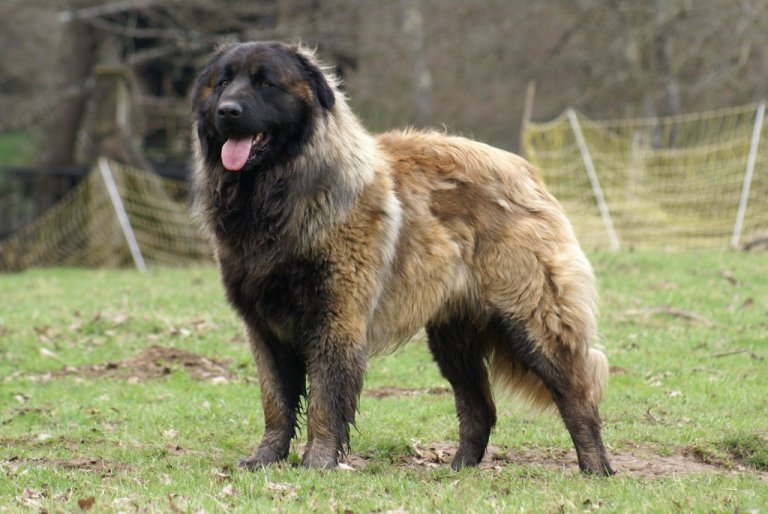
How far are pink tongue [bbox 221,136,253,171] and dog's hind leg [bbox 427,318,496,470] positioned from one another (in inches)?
63.3

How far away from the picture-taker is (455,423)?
24.5 ft

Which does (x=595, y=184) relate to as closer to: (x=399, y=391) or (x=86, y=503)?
(x=399, y=391)

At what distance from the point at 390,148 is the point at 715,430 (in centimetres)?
294

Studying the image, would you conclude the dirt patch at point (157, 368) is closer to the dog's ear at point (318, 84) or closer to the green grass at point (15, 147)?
the dog's ear at point (318, 84)

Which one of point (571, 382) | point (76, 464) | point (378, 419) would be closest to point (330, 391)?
point (571, 382)

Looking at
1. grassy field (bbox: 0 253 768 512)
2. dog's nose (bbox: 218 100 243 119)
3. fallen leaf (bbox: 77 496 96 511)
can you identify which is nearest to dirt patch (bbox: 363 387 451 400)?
grassy field (bbox: 0 253 768 512)

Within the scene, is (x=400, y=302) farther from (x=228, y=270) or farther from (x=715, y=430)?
(x=715, y=430)

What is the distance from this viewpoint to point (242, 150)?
570cm

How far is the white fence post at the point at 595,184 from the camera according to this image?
16.4m

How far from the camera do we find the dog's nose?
5.50m

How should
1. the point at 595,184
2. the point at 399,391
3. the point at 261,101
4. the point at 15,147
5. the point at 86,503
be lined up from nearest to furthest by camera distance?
the point at 86,503, the point at 261,101, the point at 399,391, the point at 595,184, the point at 15,147

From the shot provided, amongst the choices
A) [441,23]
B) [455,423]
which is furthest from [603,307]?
[441,23]

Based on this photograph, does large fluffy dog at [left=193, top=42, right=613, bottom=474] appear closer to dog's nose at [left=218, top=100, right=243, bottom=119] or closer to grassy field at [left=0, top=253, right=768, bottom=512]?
dog's nose at [left=218, top=100, right=243, bottom=119]

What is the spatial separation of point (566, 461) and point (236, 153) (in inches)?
111
